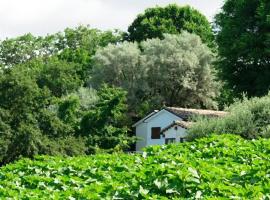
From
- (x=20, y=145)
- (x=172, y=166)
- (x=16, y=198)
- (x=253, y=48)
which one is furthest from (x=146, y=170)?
(x=253, y=48)

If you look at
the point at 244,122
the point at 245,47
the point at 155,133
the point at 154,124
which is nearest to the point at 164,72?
the point at 154,124

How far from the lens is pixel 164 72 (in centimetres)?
6819

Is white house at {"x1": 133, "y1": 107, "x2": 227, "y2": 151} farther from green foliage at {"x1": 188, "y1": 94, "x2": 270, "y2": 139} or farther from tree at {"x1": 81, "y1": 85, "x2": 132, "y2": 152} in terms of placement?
green foliage at {"x1": 188, "y1": 94, "x2": 270, "y2": 139}

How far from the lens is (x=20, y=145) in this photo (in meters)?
36.1

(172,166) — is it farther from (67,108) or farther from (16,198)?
(67,108)

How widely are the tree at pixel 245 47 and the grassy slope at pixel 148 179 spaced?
28078mm

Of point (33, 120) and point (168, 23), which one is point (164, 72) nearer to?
point (168, 23)

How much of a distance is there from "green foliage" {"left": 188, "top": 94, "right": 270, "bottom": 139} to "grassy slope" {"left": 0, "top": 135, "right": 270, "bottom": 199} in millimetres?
18059

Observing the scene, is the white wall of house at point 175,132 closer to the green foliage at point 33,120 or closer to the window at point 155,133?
the green foliage at point 33,120

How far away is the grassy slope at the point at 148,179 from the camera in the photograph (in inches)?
340

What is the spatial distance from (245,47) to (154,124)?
78.5 ft

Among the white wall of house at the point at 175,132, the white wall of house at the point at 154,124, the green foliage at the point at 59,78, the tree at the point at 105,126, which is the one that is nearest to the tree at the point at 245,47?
the tree at the point at 105,126

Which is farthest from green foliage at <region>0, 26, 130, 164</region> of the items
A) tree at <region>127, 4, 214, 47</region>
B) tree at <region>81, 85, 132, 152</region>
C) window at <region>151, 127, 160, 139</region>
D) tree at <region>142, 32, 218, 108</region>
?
tree at <region>127, 4, 214, 47</region>

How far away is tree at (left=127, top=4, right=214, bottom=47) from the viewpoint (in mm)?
76125
